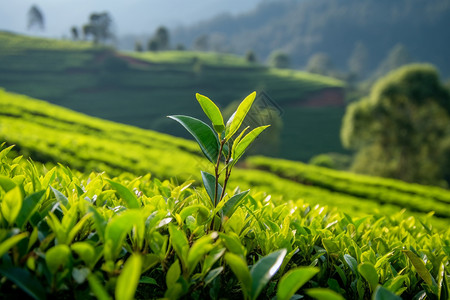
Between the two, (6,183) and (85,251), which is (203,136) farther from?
(6,183)

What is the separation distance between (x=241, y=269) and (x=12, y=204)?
580 mm

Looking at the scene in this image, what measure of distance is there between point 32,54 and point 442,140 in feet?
151

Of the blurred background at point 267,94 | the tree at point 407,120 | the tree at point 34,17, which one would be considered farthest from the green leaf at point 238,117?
the tree at point 34,17

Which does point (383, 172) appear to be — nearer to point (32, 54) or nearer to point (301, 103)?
point (301, 103)

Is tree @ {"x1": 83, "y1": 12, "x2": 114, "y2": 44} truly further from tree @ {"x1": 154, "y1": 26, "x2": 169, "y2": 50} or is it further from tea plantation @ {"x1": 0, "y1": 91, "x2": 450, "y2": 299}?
tea plantation @ {"x1": 0, "y1": 91, "x2": 450, "y2": 299}

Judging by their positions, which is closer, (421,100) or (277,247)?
(277,247)

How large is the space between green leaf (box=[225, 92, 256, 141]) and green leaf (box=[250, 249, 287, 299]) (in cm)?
39

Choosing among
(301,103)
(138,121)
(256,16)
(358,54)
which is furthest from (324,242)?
(256,16)

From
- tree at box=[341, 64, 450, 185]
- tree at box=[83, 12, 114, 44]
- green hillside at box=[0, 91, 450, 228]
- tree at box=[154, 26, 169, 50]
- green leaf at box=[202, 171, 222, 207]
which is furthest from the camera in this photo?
tree at box=[154, 26, 169, 50]

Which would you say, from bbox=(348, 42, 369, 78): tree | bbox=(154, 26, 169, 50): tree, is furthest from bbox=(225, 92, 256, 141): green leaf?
bbox=(348, 42, 369, 78): tree

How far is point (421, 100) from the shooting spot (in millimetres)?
21062

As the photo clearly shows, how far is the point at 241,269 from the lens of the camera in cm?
79

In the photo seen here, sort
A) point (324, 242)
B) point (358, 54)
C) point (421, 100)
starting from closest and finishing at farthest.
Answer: point (324, 242)
point (421, 100)
point (358, 54)

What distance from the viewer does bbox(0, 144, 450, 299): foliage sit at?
2.51ft
